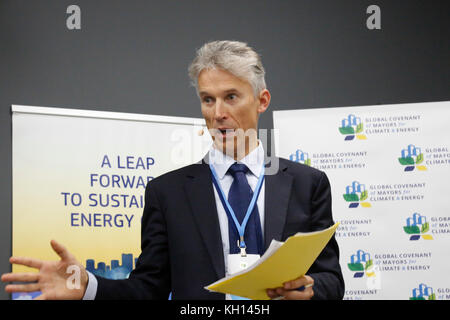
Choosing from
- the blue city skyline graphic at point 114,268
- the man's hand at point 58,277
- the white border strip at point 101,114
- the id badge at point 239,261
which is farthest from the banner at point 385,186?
the man's hand at point 58,277

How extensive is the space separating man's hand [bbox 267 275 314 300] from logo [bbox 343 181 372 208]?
2.50m

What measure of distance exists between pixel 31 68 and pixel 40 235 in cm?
117

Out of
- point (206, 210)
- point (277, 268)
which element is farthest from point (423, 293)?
point (277, 268)

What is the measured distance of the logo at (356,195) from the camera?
4.02m

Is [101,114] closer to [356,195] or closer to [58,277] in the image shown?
[356,195]

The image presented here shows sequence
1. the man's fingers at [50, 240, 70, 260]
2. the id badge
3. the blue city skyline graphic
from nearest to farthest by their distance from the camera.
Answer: the man's fingers at [50, 240, 70, 260] → the id badge → the blue city skyline graphic

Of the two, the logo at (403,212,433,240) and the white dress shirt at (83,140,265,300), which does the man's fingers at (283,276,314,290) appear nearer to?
→ the white dress shirt at (83,140,265,300)

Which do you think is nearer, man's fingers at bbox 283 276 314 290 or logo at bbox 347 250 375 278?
man's fingers at bbox 283 276 314 290

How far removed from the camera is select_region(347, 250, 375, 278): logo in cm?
394

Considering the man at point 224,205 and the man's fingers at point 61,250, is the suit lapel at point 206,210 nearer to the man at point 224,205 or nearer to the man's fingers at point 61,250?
the man at point 224,205

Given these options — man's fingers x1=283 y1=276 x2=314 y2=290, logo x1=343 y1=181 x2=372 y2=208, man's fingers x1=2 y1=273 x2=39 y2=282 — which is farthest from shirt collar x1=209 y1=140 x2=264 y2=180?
logo x1=343 y1=181 x2=372 y2=208

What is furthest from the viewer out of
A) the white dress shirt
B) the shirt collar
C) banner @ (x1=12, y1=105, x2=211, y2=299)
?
banner @ (x1=12, y1=105, x2=211, y2=299)

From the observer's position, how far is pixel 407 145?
13.3ft

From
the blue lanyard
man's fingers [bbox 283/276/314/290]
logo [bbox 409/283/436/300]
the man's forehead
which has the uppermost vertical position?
the man's forehead
